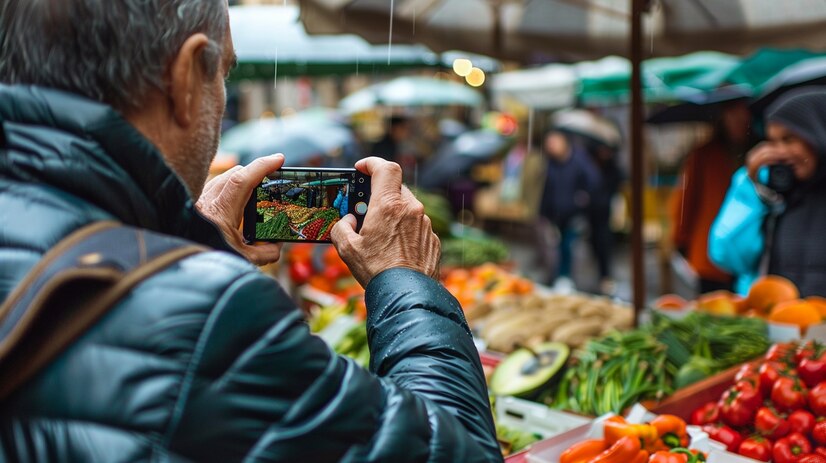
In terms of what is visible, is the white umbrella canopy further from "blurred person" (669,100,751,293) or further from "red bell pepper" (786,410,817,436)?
"red bell pepper" (786,410,817,436)

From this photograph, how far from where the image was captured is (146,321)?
902 millimetres

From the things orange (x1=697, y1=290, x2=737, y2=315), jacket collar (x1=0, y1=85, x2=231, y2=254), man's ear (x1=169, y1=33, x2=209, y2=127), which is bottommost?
orange (x1=697, y1=290, x2=737, y2=315)

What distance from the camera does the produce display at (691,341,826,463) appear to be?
7.97 ft

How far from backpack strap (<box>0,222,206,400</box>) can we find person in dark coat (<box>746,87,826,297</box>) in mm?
3973

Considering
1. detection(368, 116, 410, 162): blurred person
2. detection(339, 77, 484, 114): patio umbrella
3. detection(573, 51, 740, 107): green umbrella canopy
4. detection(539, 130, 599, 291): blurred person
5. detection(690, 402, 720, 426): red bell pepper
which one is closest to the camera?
detection(690, 402, 720, 426): red bell pepper

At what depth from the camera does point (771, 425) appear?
2514 millimetres

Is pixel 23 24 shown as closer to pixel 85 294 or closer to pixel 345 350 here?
pixel 85 294

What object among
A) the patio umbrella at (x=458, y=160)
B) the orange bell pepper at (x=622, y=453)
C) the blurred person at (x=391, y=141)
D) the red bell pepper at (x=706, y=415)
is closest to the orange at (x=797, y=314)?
the red bell pepper at (x=706, y=415)

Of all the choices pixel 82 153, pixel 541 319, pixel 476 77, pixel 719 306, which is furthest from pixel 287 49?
pixel 476 77

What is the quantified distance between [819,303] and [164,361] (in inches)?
155

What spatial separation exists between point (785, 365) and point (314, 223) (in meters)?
2.11

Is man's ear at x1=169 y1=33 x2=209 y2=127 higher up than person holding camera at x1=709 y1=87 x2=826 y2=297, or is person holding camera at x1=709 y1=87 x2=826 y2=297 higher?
man's ear at x1=169 y1=33 x2=209 y2=127

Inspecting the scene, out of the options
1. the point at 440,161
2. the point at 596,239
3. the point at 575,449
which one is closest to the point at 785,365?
the point at 575,449

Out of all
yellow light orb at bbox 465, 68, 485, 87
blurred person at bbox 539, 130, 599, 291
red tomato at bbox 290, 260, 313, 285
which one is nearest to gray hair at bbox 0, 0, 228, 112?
red tomato at bbox 290, 260, 313, 285
